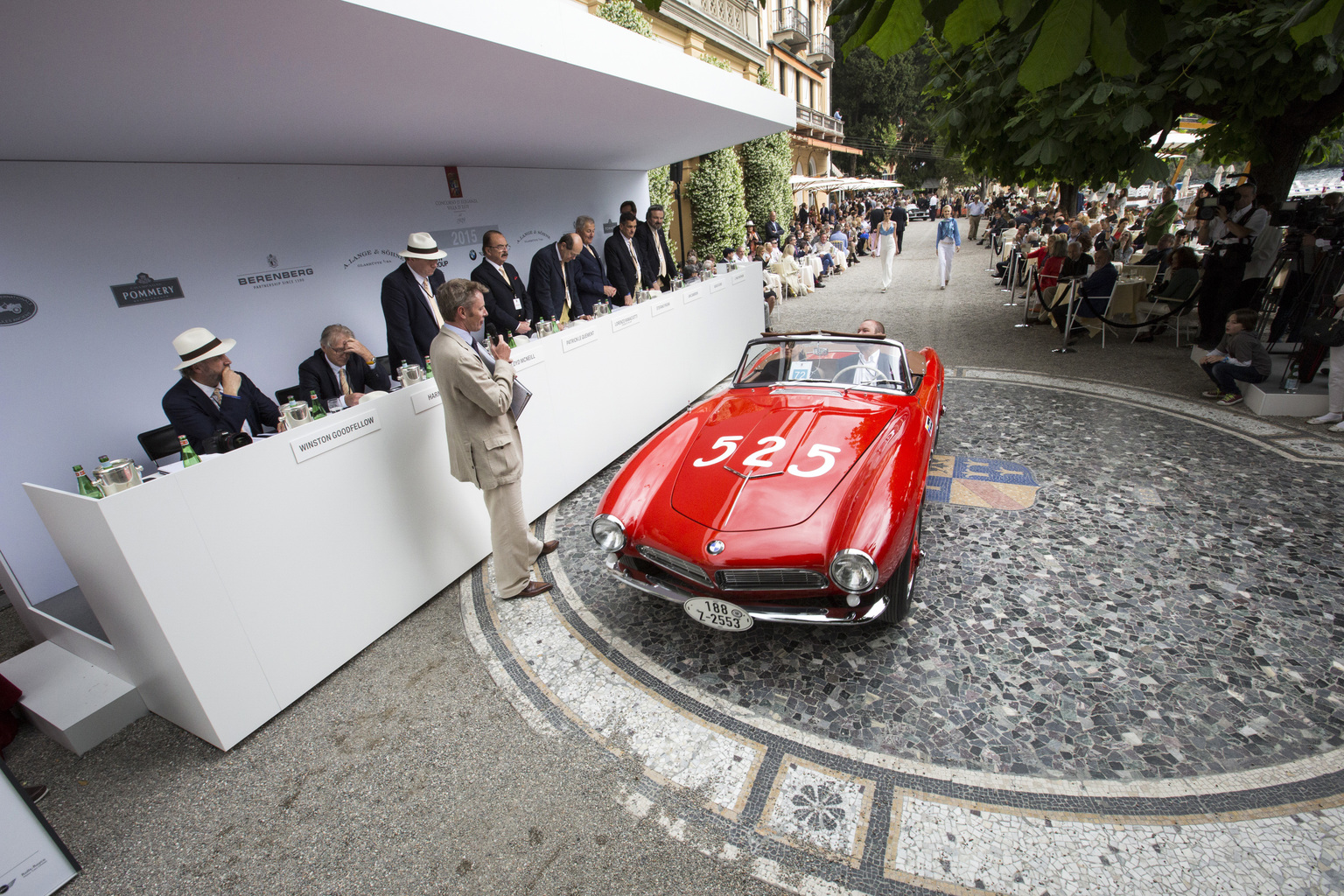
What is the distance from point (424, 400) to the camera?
3994mm

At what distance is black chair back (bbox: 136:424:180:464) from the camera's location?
4.56 metres

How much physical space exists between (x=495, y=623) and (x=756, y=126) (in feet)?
25.3

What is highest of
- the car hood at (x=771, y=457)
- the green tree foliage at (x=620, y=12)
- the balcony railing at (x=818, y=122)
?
the balcony railing at (x=818, y=122)

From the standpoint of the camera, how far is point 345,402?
3.76 meters

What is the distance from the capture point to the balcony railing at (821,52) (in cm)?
3528

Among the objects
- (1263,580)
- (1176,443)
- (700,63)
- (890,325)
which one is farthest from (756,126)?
(1263,580)

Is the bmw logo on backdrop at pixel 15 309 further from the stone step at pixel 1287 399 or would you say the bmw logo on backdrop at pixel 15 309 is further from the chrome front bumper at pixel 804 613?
the stone step at pixel 1287 399

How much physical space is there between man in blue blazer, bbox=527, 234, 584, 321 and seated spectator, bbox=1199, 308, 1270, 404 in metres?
7.19

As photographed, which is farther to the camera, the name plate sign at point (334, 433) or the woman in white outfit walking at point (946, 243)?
the woman in white outfit walking at point (946, 243)

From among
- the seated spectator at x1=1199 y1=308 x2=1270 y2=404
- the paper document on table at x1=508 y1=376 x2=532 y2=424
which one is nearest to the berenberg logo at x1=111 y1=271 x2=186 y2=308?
the paper document on table at x1=508 y1=376 x2=532 y2=424

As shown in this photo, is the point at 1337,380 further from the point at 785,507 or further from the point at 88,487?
the point at 88,487

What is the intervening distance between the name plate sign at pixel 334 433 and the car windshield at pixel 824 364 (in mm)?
2752

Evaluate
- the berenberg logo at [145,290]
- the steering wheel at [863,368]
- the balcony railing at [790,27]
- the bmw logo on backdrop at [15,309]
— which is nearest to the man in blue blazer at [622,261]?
the steering wheel at [863,368]

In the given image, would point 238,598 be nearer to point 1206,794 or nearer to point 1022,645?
point 1022,645
